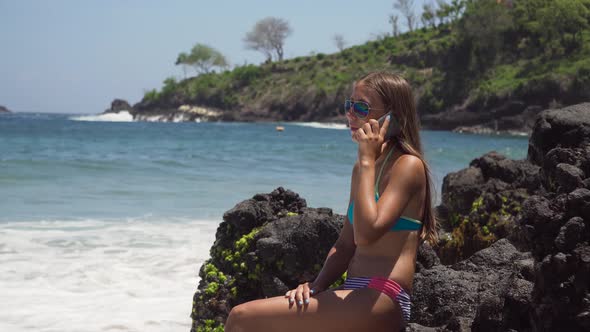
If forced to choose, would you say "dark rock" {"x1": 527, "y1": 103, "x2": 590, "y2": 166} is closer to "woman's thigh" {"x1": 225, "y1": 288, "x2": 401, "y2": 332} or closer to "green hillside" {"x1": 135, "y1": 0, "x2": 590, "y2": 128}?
"woman's thigh" {"x1": 225, "y1": 288, "x2": 401, "y2": 332}

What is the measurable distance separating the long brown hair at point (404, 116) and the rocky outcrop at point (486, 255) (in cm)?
38

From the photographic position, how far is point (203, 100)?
321 ft

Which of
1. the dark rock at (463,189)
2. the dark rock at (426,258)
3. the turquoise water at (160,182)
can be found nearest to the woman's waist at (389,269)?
the dark rock at (426,258)

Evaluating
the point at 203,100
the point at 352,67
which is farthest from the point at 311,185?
the point at 203,100

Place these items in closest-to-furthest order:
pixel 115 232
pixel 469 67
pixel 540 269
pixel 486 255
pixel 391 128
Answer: pixel 540 269 → pixel 391 128 → pixel 486 255 → pixel 115 232 → pixel 469 67

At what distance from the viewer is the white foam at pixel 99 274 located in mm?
6027

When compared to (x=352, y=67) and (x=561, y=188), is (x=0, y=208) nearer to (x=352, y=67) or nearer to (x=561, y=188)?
(x=561, y=188)

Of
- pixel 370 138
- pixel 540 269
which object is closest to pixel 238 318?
pixel 370 138

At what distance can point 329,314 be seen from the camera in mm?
2742

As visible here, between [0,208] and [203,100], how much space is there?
87093 millimetres

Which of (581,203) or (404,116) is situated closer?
(581,203)

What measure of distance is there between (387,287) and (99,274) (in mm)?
5281

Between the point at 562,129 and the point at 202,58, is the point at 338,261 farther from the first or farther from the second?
the point at 202,58

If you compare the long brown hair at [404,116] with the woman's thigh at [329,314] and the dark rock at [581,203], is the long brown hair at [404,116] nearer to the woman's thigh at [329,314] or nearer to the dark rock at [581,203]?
the woman's thigh at [329,314]
